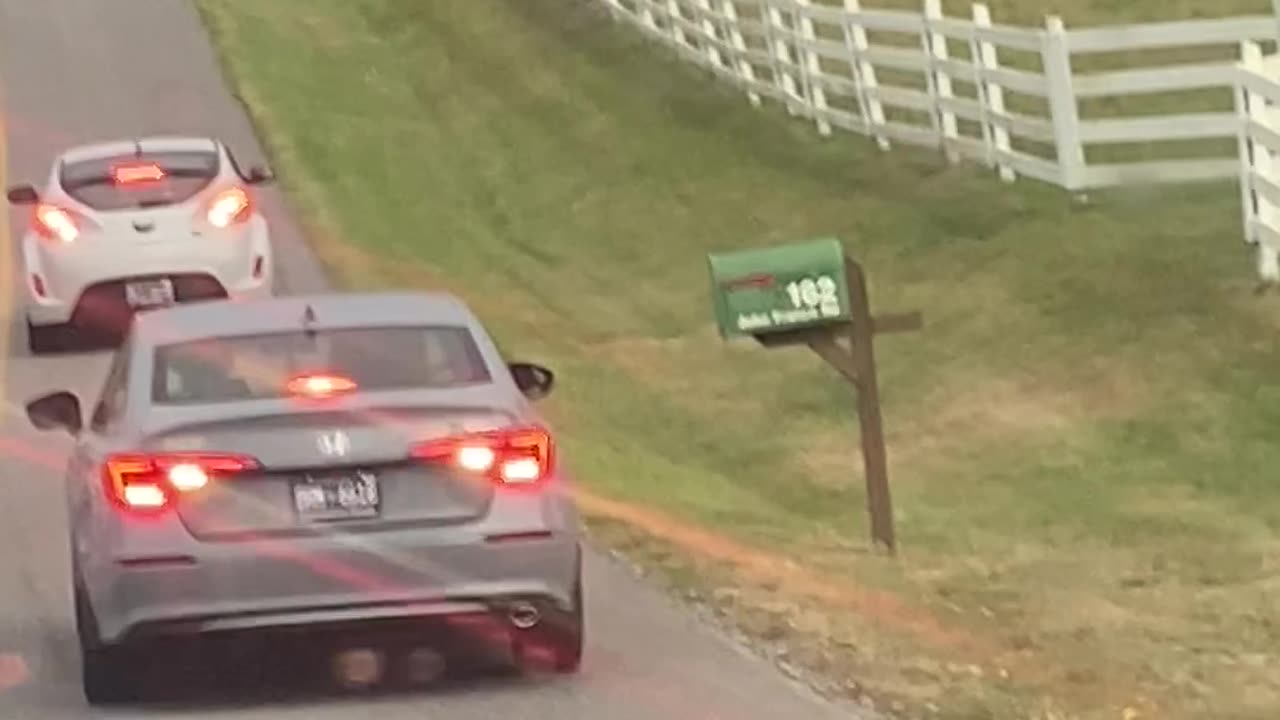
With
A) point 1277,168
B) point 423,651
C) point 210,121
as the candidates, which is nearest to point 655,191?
point 210,121

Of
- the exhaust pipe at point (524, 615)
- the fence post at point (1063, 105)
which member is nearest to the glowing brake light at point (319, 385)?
the exhaust pipe at point (524, 615)

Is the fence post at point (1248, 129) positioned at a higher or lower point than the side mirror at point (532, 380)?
lower

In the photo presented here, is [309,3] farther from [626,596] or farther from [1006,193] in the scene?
[626,596]

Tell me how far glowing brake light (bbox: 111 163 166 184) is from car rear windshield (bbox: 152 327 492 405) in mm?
10989

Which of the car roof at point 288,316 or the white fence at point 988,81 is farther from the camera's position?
the white fence at point 988,81

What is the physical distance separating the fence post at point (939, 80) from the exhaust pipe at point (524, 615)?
56.6 ft

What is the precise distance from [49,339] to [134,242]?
3.62ft

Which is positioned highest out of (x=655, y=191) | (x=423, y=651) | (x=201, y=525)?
(x=201, y=525)

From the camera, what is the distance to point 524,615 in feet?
37.1

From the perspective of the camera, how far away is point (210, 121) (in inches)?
1407

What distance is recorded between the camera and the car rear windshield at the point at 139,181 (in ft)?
73.6

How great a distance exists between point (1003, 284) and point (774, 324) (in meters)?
10.0

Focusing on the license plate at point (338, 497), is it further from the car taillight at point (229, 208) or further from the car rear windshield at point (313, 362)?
the car taillight at point (229, 208)

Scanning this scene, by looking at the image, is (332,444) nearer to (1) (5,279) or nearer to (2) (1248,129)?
(2) (1248,129)
